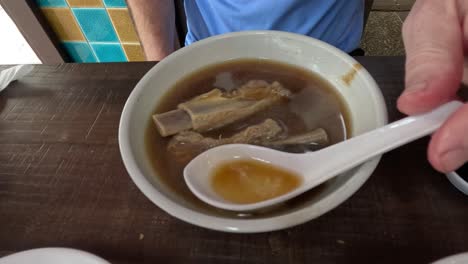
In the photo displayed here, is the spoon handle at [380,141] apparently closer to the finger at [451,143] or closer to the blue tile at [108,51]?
the finger at [451,143]

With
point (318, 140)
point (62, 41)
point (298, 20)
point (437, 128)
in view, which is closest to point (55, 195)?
point (318, 140)

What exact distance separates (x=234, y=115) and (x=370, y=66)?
1.16ft

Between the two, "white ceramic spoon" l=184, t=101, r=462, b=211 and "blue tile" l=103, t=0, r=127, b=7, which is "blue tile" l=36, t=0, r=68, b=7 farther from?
"white ceramic spoon" l=184, t=101, r=462, b=211

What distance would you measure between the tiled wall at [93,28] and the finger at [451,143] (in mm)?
1415

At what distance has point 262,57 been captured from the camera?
0.73 metres

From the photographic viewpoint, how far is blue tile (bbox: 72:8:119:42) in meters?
1.54

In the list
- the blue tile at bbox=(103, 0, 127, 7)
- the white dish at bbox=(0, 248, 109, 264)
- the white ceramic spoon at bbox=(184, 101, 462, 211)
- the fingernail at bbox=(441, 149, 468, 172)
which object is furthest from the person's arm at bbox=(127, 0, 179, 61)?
the fingernail at bbox=(441, 149, 468, 172)

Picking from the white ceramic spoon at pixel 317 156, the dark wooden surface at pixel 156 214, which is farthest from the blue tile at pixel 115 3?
Answer: the white ceramic spoon at pixel 317 156

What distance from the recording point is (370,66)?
2.51ft

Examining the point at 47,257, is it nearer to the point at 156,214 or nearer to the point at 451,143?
the point at 156,214

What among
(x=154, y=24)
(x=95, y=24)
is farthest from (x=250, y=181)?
(x=95, y=24)

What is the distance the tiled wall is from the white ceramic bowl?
990 millimetres

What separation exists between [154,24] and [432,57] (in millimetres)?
885

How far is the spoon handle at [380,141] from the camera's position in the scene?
0.48 meters
